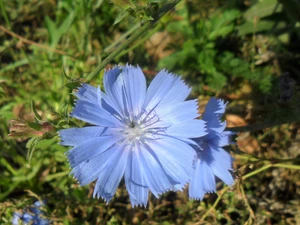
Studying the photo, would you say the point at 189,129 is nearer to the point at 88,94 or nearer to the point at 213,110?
the point at 213,110

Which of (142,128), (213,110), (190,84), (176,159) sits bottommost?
(176,159)

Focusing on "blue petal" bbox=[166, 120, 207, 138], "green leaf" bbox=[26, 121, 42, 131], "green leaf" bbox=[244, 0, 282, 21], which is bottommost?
"blue petal" bbox=[166, 120, 207, 138]

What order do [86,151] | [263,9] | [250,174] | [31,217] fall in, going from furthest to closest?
1. [263,9]
2. [31,217]
3. [250,174]
4. [86,151]

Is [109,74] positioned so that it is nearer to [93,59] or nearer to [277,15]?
[93,59]

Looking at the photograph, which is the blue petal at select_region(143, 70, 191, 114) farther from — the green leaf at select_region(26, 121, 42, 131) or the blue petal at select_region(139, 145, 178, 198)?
the green leaf at select_region(26, 121, 42, 131)

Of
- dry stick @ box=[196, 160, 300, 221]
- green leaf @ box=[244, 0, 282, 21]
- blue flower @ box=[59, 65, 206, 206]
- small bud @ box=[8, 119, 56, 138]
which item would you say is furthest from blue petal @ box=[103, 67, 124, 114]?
green leaf @ box=[244, 0, 282, 21]

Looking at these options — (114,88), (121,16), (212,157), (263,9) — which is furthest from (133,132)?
(263,9)

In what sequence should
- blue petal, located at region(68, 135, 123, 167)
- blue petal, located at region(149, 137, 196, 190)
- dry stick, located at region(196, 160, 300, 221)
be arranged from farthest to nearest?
dry stick, located at region(196, 160, 300, 221)
blue petal, located at region(149, 137, 196, 190)
blue petal, located at region(68, 135, 123, 167)
